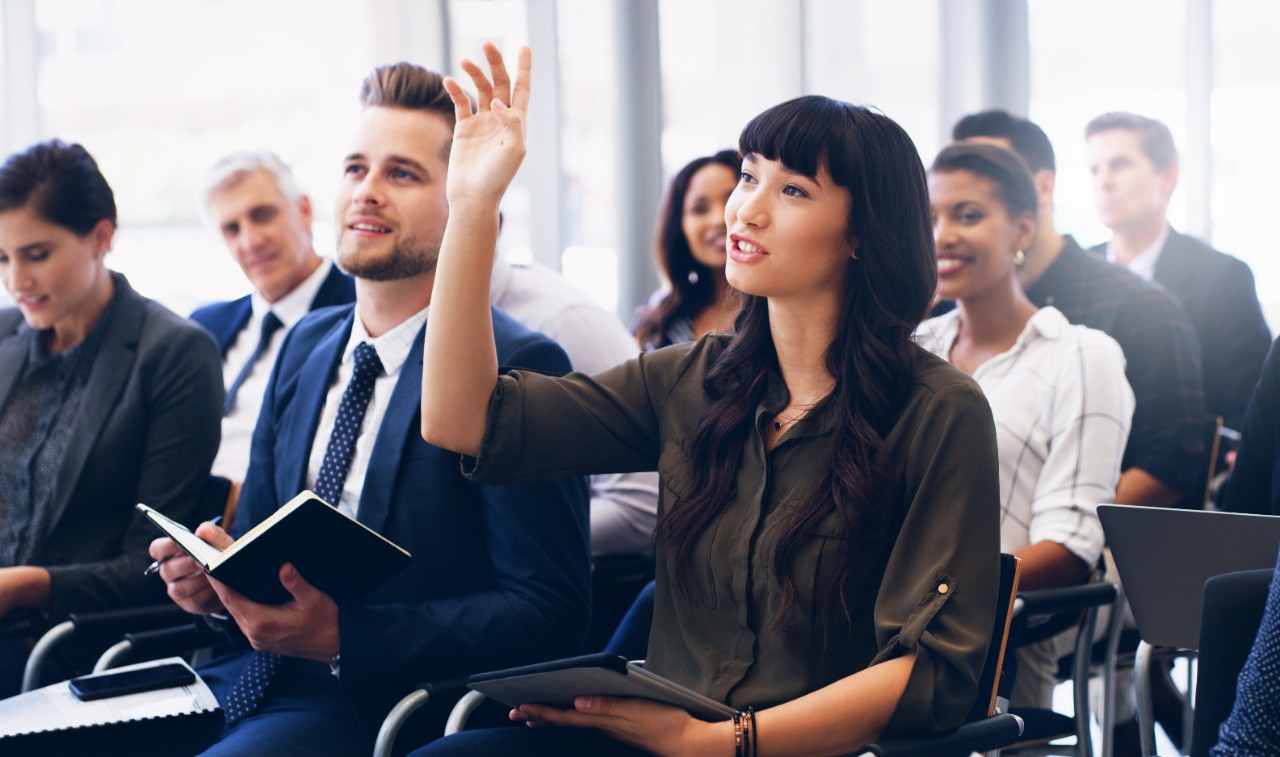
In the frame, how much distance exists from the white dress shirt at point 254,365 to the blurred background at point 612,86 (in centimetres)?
75

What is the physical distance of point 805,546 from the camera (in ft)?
5.55

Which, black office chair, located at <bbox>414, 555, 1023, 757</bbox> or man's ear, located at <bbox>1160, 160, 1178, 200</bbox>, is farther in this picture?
man's ear, located at <bbox>1160, 160, 1178, 200</bbox>

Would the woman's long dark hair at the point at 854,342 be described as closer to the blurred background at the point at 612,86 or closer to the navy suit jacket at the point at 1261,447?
the navy suit jacket at the point at 1261,447

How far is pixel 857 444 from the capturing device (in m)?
1.69

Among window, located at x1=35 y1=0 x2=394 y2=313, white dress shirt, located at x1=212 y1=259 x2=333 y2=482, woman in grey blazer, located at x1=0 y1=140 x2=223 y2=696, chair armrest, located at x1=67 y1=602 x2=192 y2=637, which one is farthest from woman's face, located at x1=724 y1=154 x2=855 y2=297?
window, located at x1=35 y1=0 x2=394 y2=313

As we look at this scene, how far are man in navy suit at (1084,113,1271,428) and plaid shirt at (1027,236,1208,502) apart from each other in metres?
1.04

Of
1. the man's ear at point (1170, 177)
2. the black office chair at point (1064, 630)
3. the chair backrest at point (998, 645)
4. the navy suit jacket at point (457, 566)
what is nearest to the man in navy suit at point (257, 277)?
the navy suit jacket at point (457, 566)

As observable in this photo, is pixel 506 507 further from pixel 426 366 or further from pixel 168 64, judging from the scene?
pixel 168 64

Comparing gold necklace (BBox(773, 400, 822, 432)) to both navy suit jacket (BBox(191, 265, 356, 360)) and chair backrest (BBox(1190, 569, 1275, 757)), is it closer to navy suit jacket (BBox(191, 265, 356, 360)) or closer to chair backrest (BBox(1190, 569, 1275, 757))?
chair backrest (BBox(1190, 569, 1275, 757))

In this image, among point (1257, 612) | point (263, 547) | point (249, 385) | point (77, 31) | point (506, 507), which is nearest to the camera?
point (1257, 612)

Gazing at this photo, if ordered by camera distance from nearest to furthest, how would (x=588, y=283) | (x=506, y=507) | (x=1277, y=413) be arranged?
(x=506, y=507) < (x=1277, y=413) < (x=588, y=283)

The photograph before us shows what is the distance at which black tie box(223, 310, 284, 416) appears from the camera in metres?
3.54

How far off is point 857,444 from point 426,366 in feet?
1.95

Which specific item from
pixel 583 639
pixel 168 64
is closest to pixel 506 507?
pixel 583 639
